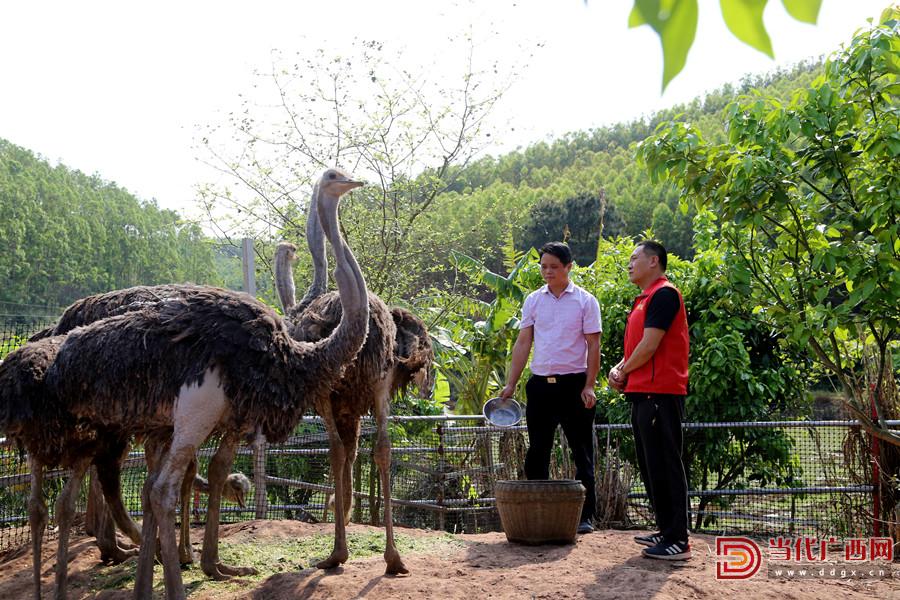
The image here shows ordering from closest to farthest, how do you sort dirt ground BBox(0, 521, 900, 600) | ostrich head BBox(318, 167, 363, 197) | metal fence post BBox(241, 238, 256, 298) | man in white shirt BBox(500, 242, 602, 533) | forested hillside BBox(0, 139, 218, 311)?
1. dirt ground BBox(0, 521, 900, 600)
2. ostrich head BBox(318, 167, 363, 197)
3. man in white shirt BBox(500, 242, 602, 533)
4. metal fence post BBox(241, 238, 256, 298)
5. forested hillside BBox(0, 139, 218, 311)

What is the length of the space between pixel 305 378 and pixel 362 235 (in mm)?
7569

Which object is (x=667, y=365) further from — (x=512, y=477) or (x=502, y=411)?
(x=512, y=477)

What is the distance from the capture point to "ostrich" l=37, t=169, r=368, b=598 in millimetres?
4660

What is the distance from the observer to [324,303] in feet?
18.9

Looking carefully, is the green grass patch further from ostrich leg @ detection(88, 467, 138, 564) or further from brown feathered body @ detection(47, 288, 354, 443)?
brown feathered body @ detection(47, 288, 354, 443)

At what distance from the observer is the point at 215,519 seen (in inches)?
214

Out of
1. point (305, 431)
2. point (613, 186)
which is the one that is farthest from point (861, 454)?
point (613, 186)

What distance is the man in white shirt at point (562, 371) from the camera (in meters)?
6.34

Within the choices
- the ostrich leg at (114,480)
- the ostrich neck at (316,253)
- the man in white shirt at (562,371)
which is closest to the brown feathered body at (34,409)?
the ostrich leg at (114,480)

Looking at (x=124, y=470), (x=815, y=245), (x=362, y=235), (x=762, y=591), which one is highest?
(x=362, y=235)

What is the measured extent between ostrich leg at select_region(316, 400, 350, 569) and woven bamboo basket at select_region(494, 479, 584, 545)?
104 cm

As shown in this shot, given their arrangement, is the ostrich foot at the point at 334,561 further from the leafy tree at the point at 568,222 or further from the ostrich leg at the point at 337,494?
the leafy tree at the point at 568,222

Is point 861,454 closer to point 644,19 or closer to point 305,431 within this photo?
point 305,431

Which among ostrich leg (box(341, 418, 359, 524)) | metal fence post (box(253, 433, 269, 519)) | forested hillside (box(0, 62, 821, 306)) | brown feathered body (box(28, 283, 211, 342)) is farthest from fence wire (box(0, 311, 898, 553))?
forested hillside (box(0, 62, 821, 306))
